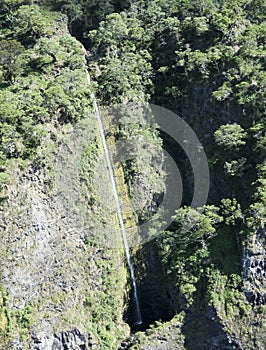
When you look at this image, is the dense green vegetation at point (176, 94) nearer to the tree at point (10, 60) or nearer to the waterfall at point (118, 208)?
the tree at point (10, 60)

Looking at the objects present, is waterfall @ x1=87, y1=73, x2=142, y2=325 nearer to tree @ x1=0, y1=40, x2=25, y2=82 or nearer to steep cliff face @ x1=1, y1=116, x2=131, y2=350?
steep cliff face @ x1=1, y1=116, x2=131, y2=350

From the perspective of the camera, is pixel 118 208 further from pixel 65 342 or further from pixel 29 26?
pixel 29 26

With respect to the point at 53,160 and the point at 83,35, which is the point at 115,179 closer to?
the point at 53,160

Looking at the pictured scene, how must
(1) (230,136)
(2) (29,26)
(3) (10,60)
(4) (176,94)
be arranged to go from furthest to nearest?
(2) (29,26), (4) (176,94), (3) (10,60), (1) (230,136)

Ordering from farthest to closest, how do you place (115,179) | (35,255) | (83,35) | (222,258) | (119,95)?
1. (83,35)
2. (119,95)
3. (115,179)
4. (222,258)
5. (35,255)

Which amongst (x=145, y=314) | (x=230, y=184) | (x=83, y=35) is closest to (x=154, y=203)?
(x=230, y=184)

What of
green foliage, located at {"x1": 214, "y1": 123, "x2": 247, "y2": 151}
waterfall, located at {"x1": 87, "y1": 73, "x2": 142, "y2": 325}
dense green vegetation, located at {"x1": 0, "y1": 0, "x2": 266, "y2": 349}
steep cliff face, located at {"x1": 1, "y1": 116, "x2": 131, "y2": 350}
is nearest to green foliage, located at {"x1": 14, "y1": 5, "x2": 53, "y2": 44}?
dense green vegetation, located at {"x1": 0, "y1": 0, "x2": 266, "y2": 349}

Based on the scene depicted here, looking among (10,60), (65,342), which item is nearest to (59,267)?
(65,342)
